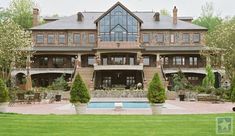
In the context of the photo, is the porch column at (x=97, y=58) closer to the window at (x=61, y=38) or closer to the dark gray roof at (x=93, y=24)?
the dark gray roof at (x=93, y=24)

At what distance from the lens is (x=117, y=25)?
55562 millimetres

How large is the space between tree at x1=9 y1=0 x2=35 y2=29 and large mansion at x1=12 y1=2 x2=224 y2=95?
59.3 feet

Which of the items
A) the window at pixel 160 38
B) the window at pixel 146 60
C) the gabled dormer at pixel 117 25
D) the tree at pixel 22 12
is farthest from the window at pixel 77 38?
the tree at pixel 22 12

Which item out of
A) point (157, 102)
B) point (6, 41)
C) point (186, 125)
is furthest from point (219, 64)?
point (186, 125)

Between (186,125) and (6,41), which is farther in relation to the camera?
(6,41)

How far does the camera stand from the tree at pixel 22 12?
252 ft

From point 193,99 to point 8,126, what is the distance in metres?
27.1

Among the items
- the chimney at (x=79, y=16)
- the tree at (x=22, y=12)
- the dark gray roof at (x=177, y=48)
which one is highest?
the tree at (x=22, y=12)

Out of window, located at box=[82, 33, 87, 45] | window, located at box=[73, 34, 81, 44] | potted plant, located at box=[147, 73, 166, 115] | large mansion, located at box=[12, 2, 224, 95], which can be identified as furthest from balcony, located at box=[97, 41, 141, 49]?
potted plant, located at box=[147, 73, 166, 115]

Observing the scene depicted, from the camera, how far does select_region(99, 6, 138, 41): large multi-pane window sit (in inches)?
2183

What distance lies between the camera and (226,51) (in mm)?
46500

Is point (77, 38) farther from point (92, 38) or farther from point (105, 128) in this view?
point (105, 128)

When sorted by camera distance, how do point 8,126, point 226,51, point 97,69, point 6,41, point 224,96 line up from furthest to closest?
point 97,69, point 226,51, point 6,41, point 224,96, point 8,126

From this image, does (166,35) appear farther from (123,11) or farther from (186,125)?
(186,125)
